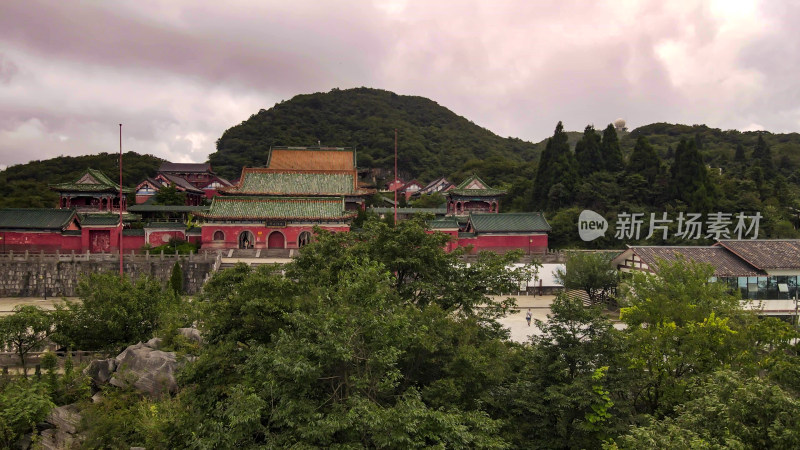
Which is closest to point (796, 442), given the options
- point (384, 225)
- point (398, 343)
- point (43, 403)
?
point (398, 343)

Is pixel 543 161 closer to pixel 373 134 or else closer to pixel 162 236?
pixel 162 236

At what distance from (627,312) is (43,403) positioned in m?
18.0

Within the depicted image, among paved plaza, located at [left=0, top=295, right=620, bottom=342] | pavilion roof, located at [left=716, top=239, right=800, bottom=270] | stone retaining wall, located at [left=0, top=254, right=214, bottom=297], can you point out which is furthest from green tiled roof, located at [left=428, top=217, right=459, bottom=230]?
pavilion roof, located at [left=716, top=239, right=800, bottom=270]

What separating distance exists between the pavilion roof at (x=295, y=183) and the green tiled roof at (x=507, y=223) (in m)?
11.3

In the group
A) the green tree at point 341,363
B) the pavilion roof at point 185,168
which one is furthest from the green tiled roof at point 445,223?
the pavilion roof at point 185,168

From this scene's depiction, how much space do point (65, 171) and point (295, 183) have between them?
2554 inches

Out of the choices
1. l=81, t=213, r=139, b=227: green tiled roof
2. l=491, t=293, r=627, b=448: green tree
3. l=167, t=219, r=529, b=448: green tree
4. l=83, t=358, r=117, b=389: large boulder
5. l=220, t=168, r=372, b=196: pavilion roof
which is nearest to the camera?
l=167, t=219, r=529, b=448: green tree

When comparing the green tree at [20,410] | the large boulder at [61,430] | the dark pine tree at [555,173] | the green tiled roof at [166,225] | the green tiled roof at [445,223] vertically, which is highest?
the dark pine tree at [555,173]

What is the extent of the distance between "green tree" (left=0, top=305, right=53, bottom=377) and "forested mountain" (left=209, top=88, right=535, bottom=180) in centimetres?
8320

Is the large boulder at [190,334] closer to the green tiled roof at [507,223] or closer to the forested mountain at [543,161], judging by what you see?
the green tiled roof at [507,223]

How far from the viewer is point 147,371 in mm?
15469

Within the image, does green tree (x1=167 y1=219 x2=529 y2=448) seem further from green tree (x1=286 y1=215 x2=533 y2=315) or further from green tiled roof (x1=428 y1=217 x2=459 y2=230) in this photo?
green tiled roof (x1=428 y1=217 x2=459 y2=230)

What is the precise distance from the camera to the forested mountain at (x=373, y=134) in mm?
105500

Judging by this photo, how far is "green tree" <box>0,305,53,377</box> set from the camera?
16016 millimetres
